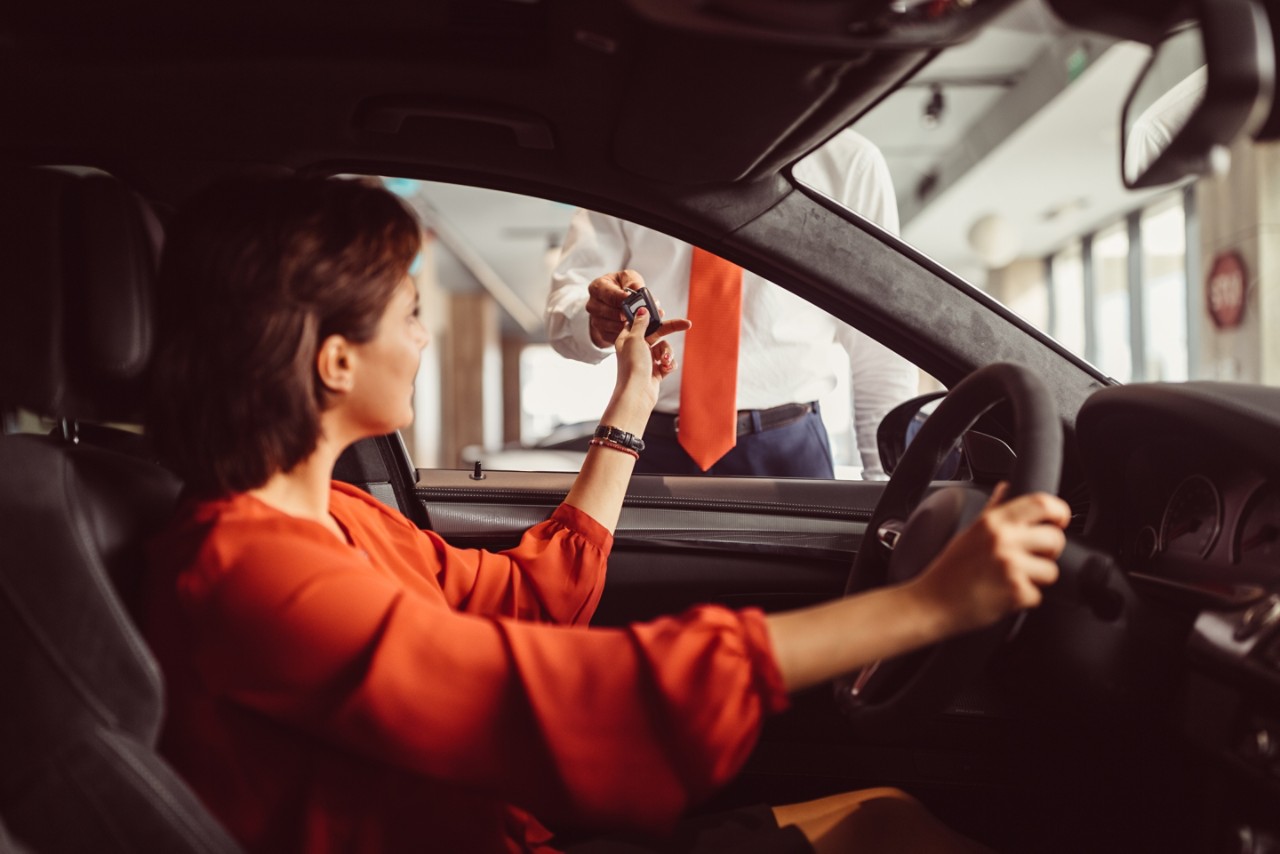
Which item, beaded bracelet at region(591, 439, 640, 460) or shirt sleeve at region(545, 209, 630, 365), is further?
shirt sleeve at region(545, 209, 630, 365)

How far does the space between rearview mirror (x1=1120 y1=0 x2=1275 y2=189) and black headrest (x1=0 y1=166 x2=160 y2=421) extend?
841 millimetres

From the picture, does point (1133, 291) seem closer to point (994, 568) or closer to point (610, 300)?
point (610, 300)

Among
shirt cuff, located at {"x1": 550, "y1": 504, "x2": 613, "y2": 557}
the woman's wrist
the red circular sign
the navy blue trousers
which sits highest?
the red circular sign

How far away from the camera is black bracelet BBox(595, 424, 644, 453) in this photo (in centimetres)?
138

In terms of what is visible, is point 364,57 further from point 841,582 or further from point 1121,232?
point 1121,232

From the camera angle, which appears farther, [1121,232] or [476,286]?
[476,286]

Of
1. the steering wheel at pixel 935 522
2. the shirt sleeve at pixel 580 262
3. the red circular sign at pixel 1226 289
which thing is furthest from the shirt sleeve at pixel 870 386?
the red circular sign at pixel 1226 289

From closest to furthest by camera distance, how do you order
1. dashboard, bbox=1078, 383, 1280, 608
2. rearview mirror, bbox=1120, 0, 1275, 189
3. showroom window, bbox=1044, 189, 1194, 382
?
1. rearview mirror, bbox=1120, 0, 1275, 189
2. dashboard, bbox=1078, 383, 1280, 608
3. showroom window, bbox=1044, 189, 1194, 382

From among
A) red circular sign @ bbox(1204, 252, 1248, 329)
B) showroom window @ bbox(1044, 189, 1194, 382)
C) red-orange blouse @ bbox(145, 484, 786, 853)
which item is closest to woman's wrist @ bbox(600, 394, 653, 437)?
red-orange blouse @ bbox(145, 484, 786, 853)

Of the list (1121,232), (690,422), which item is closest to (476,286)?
(1121,232)

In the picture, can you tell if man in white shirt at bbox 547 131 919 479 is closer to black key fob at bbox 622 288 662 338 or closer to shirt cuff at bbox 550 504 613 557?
black key fob at bbox 622 288 662 338

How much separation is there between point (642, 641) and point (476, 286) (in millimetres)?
13607

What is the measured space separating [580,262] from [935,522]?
1045 mm

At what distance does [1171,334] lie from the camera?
8.82 m
